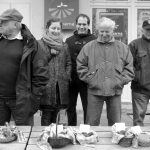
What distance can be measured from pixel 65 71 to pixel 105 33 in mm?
773

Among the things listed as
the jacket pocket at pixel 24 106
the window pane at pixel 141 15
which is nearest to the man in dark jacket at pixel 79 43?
the jacket pocket at pixel 24 106

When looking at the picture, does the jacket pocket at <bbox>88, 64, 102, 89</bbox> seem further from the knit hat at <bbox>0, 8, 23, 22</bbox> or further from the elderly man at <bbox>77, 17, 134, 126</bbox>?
the knit hat at <bbox>0, 8, 23, 22</bbox>

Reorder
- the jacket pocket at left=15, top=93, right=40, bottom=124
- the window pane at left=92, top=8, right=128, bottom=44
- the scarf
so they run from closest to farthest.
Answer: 1. the jacket pocket at left=15, top=93, right=40, bottom=124
2. the scarf
3. the window pane at left=92, top=8, right=128, bottom=44

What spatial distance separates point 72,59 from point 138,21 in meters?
2.83

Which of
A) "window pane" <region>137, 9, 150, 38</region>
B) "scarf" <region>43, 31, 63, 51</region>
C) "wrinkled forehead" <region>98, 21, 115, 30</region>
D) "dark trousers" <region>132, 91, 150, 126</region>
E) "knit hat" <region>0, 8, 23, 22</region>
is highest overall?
"window pane" <region>137, 9, 150, 38</region>

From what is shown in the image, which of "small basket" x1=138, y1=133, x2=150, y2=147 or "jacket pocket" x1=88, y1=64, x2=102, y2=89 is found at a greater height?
"jacket pocket" x1=88, y1=64, x2=102, y2=89

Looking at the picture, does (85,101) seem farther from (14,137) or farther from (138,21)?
(138,21)

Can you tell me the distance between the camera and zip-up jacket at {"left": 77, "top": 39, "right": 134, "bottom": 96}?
3830 millimetres

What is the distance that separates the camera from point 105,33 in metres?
3.88

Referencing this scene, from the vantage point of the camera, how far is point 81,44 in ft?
14.5

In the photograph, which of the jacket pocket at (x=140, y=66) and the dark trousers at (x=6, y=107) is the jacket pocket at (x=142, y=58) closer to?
the jacket pocket at (x=140, y=66)

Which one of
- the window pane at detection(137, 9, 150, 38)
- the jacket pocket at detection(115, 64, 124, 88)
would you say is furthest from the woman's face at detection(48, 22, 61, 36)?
the window pane at detection(137, 9, 150, 38)

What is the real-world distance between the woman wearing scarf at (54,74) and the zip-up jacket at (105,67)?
0.30 m

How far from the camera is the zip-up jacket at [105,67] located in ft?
12.6
